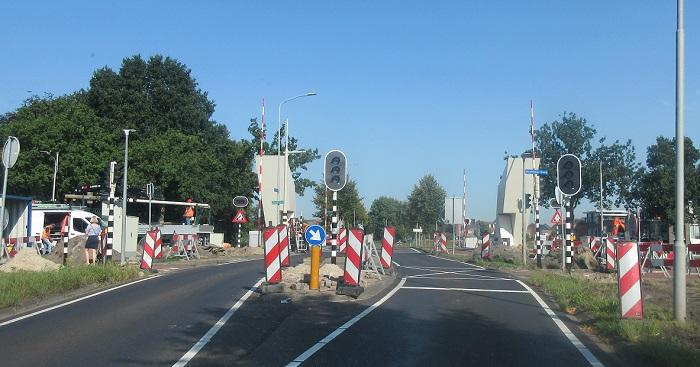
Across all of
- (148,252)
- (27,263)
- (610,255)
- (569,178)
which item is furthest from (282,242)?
(610,255)

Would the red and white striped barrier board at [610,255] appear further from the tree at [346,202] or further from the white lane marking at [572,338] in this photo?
the tree at [346,202]

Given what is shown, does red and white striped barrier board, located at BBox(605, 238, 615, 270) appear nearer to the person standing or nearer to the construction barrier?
the construction barrier

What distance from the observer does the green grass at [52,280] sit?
13.9 m

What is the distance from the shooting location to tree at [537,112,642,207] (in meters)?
58.8

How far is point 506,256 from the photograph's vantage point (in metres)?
34.1

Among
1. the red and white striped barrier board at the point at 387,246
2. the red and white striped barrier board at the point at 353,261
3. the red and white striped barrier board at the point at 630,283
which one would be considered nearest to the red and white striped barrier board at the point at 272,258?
the red and white striped barrier board at the point at 353,261

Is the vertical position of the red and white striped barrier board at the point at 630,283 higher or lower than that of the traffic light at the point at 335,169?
lower

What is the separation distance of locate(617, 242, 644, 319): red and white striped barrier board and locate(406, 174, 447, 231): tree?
6561 cm

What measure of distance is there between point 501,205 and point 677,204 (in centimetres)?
2887

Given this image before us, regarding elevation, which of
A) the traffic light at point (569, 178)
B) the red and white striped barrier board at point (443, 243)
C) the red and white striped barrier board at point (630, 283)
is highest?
the traffic light at point (569, 178)

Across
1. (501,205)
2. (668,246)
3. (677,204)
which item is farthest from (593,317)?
(501,205)

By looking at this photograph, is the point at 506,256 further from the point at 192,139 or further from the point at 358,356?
the point at 192,139

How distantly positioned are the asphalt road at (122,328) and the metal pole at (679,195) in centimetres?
769

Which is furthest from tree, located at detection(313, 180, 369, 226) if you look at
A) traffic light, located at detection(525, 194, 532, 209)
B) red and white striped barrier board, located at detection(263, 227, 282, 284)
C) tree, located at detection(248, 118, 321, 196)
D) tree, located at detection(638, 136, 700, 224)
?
red and white striped barrier board, located at detection(263, 227, 282, 284)
